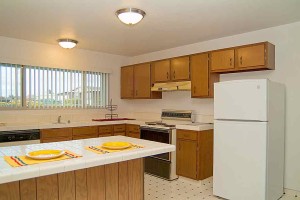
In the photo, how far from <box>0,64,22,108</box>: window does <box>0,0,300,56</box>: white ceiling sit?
1.97ft

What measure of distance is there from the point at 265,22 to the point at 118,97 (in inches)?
140

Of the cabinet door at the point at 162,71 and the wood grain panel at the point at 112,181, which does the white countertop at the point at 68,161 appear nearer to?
the wood grain panel at the point at 112,181

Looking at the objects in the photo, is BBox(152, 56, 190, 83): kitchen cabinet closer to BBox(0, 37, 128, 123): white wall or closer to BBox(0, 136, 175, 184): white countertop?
BBox(0, 37, 128, 123): white wall

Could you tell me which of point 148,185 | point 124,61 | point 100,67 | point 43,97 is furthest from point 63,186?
point 124,61

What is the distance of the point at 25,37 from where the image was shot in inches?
156

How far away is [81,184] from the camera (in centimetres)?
188

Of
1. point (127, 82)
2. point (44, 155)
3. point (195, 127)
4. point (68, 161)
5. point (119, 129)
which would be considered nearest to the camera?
point (68, 161)

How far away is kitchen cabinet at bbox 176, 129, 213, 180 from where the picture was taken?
3.57 metres

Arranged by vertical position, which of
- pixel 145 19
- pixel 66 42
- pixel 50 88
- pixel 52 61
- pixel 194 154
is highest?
pixel 145 19

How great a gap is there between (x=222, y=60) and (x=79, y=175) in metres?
2.75

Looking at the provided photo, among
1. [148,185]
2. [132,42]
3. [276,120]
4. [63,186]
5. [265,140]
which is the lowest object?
[148,185]

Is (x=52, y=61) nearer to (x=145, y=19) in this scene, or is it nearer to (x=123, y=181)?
(x=145, y=19)

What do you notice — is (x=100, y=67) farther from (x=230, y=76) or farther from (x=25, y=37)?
(x=230, y=76)

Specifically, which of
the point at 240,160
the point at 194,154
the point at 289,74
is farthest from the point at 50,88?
the point at 289,74
